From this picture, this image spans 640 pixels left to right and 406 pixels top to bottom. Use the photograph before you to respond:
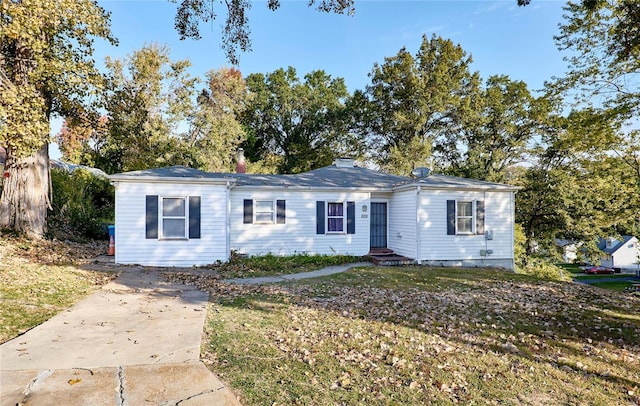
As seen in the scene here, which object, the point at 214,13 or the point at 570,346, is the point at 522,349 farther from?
the point at 214,13

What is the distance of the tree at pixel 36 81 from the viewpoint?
31.2 feet

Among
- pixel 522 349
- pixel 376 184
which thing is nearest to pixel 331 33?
pixel 376 184

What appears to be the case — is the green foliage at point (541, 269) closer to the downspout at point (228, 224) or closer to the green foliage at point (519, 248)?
the green foliage at point (519, 248)

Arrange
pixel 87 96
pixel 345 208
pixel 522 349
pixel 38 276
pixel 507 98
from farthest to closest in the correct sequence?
1. pixel 507 98
2. pixel 345 208
3. pixel 87 96
4. pixel 38 276
5. pixel 522 349

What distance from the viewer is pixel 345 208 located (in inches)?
567

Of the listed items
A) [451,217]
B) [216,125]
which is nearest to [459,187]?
[451,217]

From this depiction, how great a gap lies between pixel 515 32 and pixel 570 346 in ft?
40.0

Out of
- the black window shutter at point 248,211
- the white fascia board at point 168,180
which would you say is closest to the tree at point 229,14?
the white fascia board at point 168,180

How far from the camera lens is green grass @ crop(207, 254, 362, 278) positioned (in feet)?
36.5

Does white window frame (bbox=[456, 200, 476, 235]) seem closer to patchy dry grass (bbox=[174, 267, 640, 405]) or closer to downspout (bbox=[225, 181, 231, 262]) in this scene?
patchy dry grass (bbox=[174, 267, 640, 405])

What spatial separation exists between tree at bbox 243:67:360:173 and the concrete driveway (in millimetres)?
26141

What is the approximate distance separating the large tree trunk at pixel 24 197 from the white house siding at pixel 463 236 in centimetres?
1301

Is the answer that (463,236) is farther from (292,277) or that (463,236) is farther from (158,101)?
(158,101)

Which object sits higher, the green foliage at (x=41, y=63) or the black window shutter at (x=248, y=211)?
the green foliage at (x=41, y=63)
